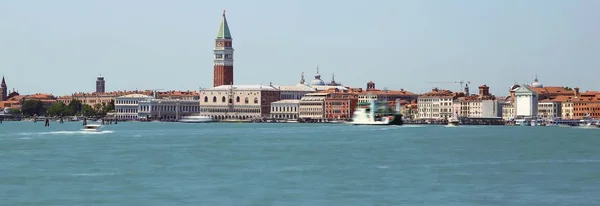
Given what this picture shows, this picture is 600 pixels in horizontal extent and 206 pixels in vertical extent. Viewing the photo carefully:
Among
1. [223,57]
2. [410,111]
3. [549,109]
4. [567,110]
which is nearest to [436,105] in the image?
[410,111]

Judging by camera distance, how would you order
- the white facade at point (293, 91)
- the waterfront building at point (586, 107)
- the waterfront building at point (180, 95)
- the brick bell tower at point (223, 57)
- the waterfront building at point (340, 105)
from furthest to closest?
the waterfront building at point (180, 95) → the white facade at point (293, 91) → the brick bell tower at point (223, 57) → the waterfront building at point (340, 105) → the waterfront building at point (586, 107)

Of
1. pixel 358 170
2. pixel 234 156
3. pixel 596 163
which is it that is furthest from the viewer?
pixel 234 156

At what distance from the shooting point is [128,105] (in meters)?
147

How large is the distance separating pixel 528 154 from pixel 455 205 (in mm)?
16966

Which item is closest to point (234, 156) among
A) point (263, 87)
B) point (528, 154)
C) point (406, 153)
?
point (406, 153)

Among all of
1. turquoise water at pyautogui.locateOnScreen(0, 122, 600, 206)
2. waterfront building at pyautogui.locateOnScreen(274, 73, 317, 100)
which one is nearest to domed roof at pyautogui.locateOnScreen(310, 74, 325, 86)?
waterfront building at pyautogui.locateOnScreen(274, 73, 317, 100)

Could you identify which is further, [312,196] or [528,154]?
[528,154]

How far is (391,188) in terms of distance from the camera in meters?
26.3

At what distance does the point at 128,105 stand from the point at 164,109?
6307 mm

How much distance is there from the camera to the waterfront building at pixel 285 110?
13638 cm

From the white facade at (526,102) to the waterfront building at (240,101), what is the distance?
91.8ft

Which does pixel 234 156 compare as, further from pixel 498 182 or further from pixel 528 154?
pixel 498 182

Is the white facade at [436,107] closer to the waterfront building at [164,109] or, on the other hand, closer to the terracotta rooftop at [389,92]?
the terracotta rooftop at [389,92]

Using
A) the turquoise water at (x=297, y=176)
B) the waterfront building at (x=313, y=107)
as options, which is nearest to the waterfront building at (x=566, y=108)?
the waterfront building at (x=313, y=107)
